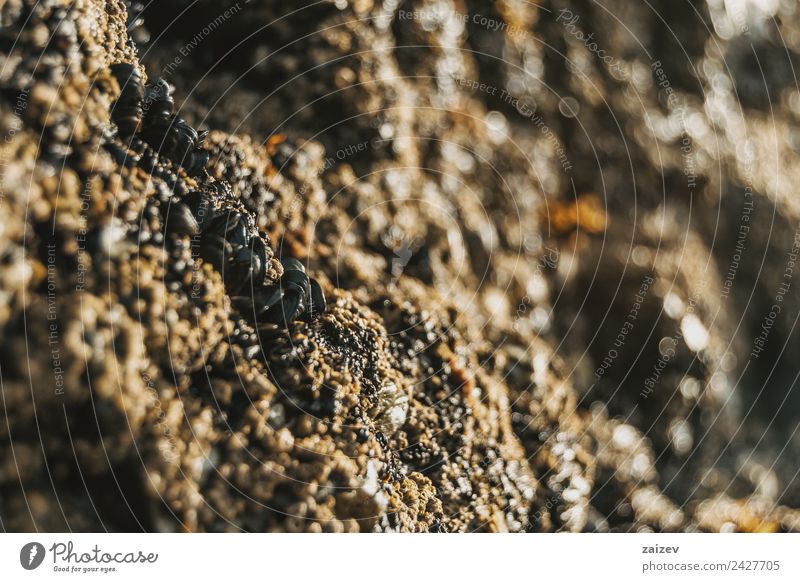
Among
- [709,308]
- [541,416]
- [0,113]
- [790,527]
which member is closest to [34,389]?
[0,113]

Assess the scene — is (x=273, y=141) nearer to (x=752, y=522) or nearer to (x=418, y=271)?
(x=418, y=271)

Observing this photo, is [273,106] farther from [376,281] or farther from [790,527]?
[790,527]
